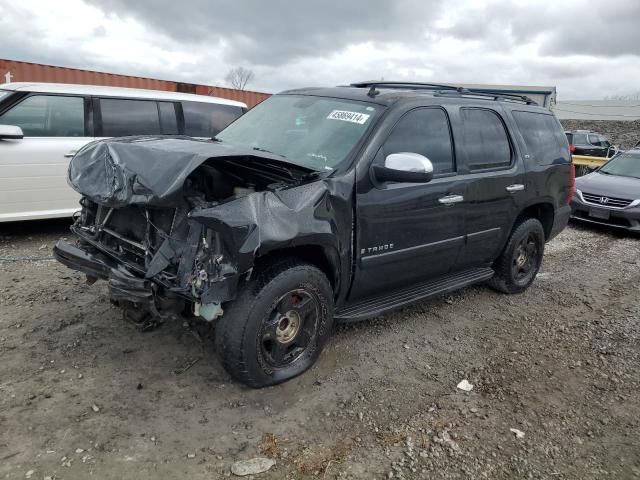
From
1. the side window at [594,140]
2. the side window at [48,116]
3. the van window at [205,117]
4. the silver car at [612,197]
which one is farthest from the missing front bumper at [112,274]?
the side window at [594,140]

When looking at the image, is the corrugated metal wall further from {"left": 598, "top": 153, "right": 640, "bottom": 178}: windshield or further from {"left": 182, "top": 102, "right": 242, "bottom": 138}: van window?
{"left": 598, "top": 153, "right": 640, "bottom": 178}: windshield

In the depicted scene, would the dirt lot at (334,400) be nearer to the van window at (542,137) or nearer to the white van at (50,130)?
the white van at (50,130)

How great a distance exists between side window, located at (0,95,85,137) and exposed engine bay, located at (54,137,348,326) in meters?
2.94

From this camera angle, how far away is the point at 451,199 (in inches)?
149

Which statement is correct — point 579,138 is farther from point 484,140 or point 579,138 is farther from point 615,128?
point 615,128

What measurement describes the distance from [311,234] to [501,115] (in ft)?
8.37

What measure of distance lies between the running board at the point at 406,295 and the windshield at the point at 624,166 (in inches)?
245

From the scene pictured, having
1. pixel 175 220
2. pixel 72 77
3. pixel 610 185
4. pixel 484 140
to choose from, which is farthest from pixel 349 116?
pixel 72 77

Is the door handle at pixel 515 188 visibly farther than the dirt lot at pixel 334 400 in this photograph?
Yes

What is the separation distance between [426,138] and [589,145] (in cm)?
1449

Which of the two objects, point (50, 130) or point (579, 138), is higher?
point (579, 138)

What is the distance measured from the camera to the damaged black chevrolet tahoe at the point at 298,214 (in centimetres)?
269

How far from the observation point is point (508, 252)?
15.7ft

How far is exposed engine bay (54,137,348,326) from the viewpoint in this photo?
260cm
